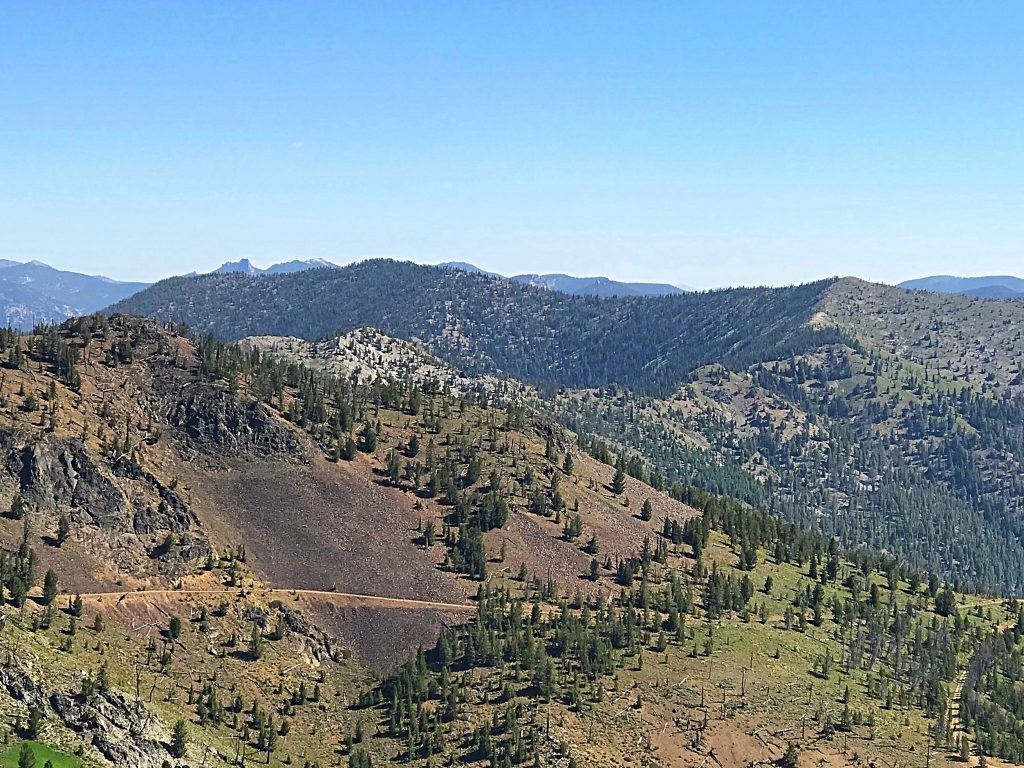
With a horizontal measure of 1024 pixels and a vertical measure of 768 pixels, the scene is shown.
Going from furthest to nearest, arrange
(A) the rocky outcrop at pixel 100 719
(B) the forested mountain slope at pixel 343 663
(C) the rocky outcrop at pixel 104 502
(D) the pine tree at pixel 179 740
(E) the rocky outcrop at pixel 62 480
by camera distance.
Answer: (E) the rocky outcrop at pixel 62 480 → (C) the rocky outcrop at pixel 104 502 → (B) the forested mountain slope at pixel 343 663 → (D) the pine tree at pixel 179 740 → (A) the rocky outcrop at pixel 100 719

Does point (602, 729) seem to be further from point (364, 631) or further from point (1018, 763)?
point (1018, 763)

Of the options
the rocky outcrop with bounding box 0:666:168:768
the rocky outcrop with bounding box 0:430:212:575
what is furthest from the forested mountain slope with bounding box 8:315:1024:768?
the rocky outcrop with bounding box 0:430:212:575

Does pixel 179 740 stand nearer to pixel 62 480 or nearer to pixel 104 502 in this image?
pixel 104 502

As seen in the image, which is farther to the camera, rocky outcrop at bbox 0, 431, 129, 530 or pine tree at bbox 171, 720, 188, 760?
rocky outcrop at bbox 0, 431, 129, 530

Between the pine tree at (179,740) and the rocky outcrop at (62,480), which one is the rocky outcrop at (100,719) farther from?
the rocky outcrop at (62,480)

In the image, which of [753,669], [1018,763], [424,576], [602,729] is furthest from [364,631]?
[1018,763]

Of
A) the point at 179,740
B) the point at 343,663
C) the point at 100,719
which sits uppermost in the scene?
the point at 100,719

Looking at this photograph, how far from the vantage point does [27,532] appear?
16538 centimetres

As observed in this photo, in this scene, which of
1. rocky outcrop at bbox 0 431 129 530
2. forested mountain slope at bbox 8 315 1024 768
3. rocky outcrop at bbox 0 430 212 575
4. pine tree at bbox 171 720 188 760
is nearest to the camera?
pine tree at bbox 171 720 188 760

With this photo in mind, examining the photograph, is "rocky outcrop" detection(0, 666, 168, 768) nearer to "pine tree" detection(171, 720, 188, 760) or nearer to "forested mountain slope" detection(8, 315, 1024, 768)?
"forested mountain slope" detection(8, 315, 1024, 768)

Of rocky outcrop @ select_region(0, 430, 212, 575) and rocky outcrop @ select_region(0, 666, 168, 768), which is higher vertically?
rocky outcrop @ select_region(0, 430, 212, 575)

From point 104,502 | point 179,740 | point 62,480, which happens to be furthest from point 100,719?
point 62,480

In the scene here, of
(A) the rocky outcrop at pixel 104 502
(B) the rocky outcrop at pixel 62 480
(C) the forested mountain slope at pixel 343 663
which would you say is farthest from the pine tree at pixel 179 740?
(B) the rocky outcrop at pixel 62 480

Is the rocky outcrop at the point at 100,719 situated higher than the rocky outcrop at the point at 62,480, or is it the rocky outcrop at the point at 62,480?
the rocky outcrop at the point at 62,480
